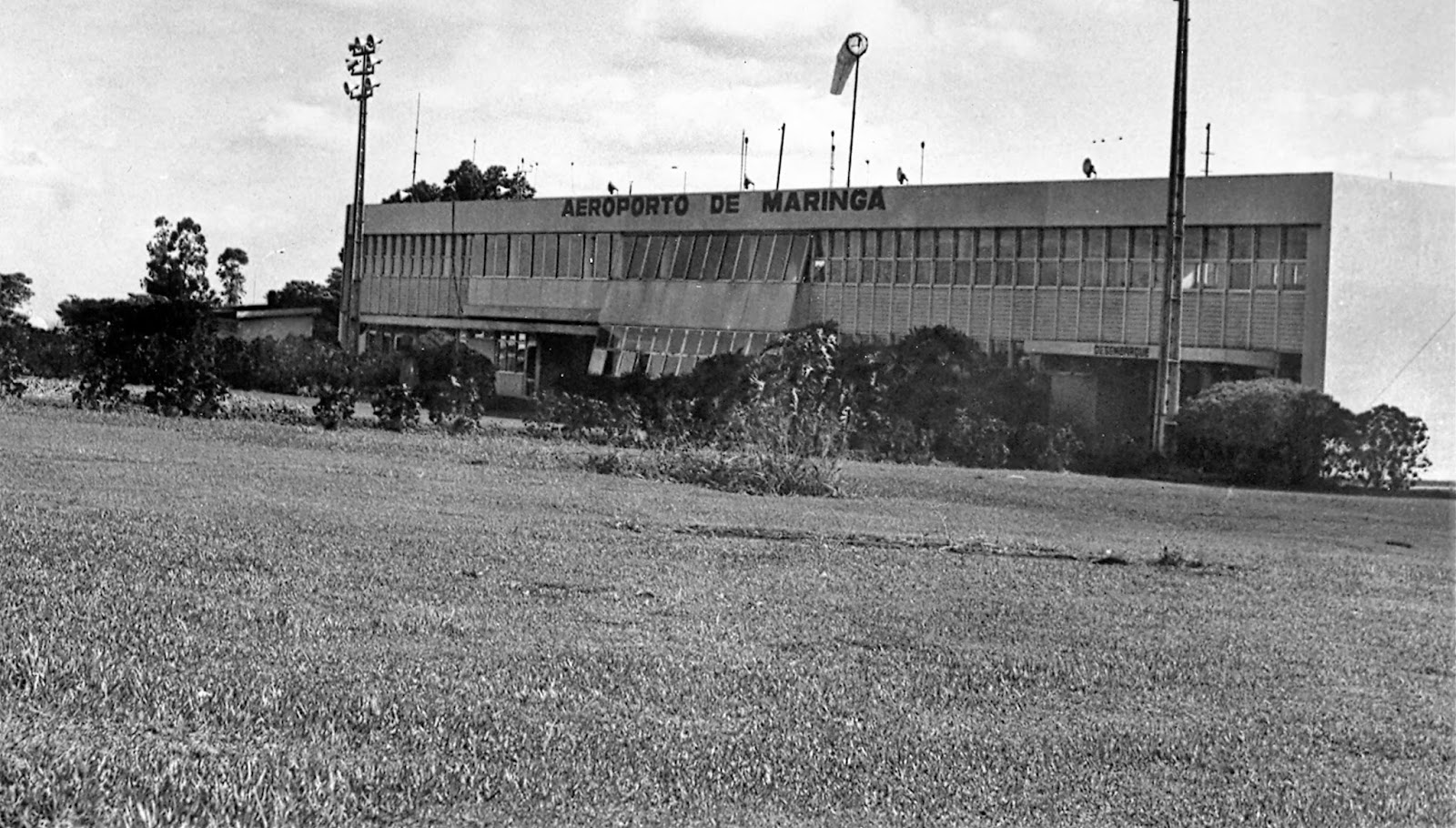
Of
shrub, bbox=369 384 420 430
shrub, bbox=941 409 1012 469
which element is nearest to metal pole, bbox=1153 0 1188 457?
shrub, bbox=941 409 1012 469

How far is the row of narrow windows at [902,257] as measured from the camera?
4378 cm

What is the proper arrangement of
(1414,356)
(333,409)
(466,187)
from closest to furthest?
(333,409), (1414,356), (466,187)

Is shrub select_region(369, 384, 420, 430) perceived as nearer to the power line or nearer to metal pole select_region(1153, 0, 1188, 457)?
metal pole select_region(1153, 0, 1188, 457)

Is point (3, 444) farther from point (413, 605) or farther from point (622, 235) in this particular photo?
point (622, 235)

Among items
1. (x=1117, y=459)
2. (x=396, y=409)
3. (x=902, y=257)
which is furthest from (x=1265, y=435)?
(x=902, y=257)

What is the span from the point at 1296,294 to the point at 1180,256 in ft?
30.7

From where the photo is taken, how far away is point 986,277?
50.1m

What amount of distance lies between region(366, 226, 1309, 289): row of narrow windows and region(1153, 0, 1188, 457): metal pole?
8.94 m

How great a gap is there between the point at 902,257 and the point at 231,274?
36522mm

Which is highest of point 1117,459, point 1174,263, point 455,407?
point 1174,263

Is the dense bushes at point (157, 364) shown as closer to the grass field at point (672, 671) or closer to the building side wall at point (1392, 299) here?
the grass field at point (672, 671)

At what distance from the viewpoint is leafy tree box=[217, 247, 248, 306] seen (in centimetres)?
7462

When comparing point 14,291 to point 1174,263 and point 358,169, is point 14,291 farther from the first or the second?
point 1174,263

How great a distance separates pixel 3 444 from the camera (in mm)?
21953
